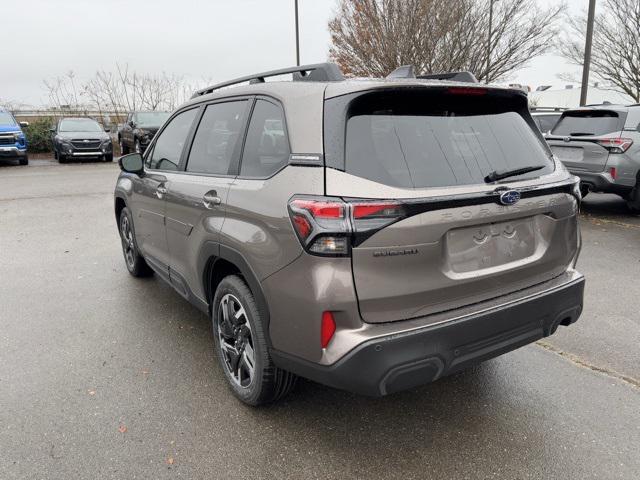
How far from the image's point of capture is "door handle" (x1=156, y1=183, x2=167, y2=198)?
372cm

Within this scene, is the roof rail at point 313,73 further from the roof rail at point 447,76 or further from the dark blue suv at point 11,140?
the dark blue suv at point 11,140

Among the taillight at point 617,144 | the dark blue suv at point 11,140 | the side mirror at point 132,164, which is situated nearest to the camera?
the side mirror at point 132,164

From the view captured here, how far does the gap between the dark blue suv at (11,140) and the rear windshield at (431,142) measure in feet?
57.9

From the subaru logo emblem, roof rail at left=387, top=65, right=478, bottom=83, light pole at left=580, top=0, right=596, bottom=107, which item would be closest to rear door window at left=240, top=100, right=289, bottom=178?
roof rail at left=387, top=65, right=478, bottom=83

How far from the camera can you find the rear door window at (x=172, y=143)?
12.3ft

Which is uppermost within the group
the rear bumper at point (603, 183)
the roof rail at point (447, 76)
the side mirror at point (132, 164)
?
the roof rail at point (447, 76)

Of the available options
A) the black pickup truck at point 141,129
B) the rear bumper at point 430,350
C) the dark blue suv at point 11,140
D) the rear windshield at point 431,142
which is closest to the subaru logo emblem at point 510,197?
the rear windshield at point 431,142

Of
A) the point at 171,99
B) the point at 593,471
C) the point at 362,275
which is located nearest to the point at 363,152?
the point at 362,275

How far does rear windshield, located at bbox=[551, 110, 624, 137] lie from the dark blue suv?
16062mm

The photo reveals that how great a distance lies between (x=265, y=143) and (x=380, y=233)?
0.95 meters

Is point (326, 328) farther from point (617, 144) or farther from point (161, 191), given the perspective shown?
point (617, 144)

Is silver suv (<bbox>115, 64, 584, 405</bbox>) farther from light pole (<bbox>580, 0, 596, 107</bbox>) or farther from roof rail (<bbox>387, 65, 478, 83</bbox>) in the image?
light pole (<bbox>580, 0, 596, 107</bbox>)

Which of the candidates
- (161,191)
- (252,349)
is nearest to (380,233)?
(252,349)

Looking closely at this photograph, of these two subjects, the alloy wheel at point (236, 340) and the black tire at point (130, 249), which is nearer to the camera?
the alloy wheel at point (236, 340)
